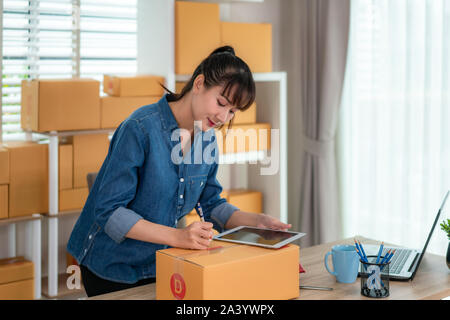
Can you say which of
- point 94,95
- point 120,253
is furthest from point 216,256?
point 94,95

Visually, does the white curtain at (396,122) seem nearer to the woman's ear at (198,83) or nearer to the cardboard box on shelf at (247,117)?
the cardboard box on shelf at (247,117)

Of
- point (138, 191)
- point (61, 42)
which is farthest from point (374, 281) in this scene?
point (61, 42)

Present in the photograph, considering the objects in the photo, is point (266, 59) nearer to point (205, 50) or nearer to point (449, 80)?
point (205, 50)

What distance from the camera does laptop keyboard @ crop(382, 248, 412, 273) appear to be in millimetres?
1674

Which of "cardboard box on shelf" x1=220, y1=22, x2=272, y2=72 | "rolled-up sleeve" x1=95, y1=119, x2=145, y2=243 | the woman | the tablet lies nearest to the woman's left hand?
the woman

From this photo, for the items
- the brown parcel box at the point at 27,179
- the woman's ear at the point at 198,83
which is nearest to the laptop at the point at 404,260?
the woman's ear at the point at 198,83

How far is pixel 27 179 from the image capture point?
9.09 feet

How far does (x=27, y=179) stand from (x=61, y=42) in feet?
2.65

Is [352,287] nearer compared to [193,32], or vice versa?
[352,287]

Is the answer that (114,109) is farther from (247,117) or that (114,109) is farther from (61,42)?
(247,117)

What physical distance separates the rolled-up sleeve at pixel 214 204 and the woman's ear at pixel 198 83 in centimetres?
32

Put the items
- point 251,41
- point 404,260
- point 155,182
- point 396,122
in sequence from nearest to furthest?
1. point 155,182
2. point 404,260
3. point 396,122
4. point 251,41

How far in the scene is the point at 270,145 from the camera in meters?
3.46

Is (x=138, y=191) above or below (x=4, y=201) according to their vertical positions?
above
